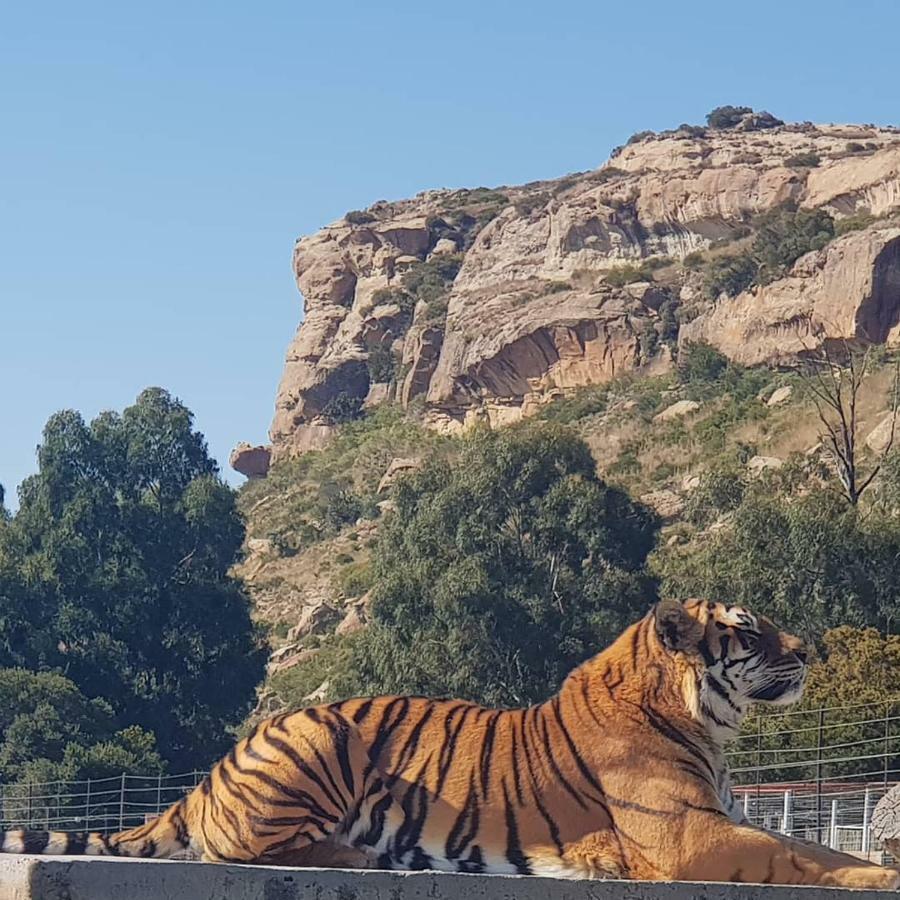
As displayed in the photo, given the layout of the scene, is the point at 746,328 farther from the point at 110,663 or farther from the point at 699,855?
the point at 699,855

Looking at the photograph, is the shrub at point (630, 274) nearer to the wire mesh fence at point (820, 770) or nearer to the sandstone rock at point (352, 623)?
the sandstone rock at point (352, 623)

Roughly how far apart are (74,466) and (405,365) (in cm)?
4827

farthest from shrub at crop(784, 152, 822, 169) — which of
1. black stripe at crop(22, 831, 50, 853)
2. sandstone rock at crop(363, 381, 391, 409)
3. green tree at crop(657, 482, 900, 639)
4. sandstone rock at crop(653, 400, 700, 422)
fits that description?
black stripe at crop(22, 831, 50, 853)

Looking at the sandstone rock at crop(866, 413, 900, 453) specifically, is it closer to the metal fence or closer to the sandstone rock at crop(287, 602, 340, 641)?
the sandstone rock at crop(287, 602, 340, 641)

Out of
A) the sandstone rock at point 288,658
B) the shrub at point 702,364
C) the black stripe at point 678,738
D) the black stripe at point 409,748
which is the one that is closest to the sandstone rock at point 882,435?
the shrub at point 702,364

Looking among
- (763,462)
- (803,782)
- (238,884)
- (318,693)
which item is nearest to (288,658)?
(318,693)

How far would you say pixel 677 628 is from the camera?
6.30 m

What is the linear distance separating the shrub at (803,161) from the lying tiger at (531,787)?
307 ft

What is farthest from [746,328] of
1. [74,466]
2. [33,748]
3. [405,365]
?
[33,748]

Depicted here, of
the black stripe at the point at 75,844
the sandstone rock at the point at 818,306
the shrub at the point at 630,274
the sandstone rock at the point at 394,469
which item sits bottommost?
the black stripe at the point at 75,844

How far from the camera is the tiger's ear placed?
6.29 m

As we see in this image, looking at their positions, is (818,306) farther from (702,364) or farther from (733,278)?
(733,278)

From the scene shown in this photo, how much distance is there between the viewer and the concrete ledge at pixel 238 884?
4633mm

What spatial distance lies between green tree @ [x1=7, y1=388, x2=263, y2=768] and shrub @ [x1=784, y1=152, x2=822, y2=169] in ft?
159
